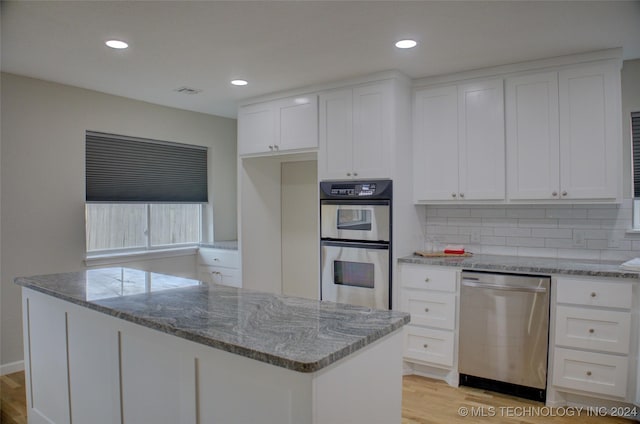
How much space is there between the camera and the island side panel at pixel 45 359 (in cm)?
232

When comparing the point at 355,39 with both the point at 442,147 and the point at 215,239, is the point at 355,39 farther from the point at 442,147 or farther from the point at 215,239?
the point at 215,239

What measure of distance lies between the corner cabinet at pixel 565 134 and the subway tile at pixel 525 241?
0.45 meters

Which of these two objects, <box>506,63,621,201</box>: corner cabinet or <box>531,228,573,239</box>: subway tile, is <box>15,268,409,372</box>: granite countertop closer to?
<box>506,63,621,201</box>: corner cabinet

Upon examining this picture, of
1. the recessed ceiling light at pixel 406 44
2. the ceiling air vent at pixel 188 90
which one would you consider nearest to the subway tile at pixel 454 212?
the recessed ceiling light at pixel 406 44

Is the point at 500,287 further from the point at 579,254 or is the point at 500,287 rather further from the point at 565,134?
the point at 565,134

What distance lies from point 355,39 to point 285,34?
461 millimetres

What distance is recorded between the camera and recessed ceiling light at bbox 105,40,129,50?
2848 mm

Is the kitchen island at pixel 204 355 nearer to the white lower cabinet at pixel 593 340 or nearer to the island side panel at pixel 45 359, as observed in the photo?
the island side panel at pixel 45 359

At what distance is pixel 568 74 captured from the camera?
10.2 feet

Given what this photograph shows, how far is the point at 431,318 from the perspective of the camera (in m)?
3.44

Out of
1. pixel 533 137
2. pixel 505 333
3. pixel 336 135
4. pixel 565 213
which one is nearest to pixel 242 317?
pixel 505 333

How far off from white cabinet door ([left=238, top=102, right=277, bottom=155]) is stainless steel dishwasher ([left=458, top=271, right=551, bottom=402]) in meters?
2.22

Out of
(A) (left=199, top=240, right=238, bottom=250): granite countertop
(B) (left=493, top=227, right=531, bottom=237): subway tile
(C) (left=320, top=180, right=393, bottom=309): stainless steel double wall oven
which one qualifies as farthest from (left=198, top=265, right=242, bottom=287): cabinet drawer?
(B) (left=493, top=227, right=531, bottom=237): subway tile

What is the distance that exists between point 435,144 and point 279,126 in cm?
148
